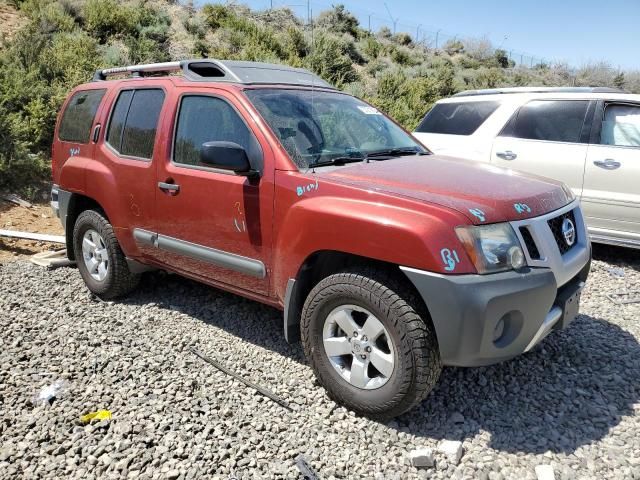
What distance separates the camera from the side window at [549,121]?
18.9 feet

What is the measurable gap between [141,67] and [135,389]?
8.97 feet

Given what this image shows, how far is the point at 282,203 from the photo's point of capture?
311cm

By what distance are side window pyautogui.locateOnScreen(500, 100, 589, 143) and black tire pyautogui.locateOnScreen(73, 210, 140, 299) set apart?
4351mm

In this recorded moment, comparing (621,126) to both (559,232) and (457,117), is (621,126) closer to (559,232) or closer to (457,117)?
(457,117)

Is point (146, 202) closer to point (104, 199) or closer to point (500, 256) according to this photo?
point (104, 199)

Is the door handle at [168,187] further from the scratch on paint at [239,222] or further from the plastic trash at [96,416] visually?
the plastic trash at [96,416]

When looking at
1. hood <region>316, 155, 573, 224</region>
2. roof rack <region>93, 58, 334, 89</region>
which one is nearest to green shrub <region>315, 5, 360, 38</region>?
roof rack <region>93, 58, 334, 89</region>

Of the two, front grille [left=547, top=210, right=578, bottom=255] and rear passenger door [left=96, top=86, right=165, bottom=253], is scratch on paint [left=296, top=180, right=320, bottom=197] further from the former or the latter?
rear passenger door [left=96, top=86, right=165, bottom=253]

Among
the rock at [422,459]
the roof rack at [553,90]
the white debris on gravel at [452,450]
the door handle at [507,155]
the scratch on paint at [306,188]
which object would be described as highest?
the roof rack at [553,90]

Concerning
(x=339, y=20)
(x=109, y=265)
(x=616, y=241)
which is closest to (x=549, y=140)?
(x=616, y=241)

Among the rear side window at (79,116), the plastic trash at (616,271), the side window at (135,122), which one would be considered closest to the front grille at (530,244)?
the side window at (135,122)

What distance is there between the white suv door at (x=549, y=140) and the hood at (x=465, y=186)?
264 centimetres

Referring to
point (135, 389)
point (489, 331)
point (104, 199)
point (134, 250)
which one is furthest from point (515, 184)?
point (104, 199)

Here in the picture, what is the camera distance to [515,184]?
303 centimetres
